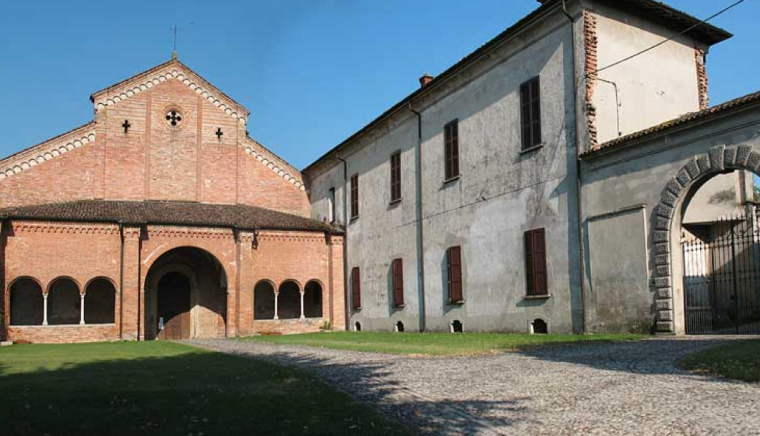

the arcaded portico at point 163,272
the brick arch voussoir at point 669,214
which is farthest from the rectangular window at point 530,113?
the arcaded portico at point 163,272

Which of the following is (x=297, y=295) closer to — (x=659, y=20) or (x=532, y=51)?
(x=532, y=51)

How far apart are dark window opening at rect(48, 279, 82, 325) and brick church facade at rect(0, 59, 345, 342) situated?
38 millimetres

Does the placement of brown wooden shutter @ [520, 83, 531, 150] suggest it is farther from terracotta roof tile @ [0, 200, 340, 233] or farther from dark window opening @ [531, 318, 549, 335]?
terracotta roof tile @ [0, 200, 340, 233]

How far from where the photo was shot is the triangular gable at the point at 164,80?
89.0 ft

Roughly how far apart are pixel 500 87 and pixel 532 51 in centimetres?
147

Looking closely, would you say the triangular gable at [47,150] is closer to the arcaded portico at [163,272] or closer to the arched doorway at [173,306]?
the arcaded portico at [163,272]

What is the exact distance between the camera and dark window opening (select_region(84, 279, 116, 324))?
25203 millimetres

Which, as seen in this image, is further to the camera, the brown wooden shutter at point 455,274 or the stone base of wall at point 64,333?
the stone base of wall at point 64,333

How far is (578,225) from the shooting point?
14.5 metres

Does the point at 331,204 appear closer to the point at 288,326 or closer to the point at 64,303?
the point at 288,326

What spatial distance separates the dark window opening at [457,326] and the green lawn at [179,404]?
31.6 feet

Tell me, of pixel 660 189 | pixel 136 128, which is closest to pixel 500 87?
pixel 660 189

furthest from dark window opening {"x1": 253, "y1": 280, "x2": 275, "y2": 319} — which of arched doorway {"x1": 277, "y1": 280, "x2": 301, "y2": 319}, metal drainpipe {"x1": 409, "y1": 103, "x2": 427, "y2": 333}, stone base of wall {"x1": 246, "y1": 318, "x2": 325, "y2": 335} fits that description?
metal drainpipe {"x1": 409, "y1": 103, "x2": 427, "y2": 333}

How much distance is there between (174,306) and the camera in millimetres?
27469
